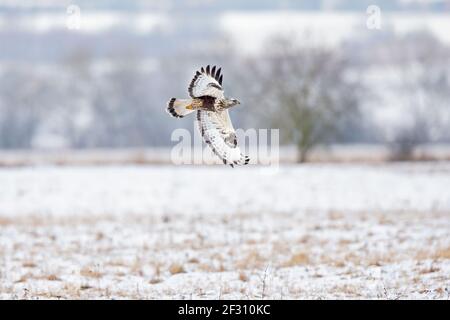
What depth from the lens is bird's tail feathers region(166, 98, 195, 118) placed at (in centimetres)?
848

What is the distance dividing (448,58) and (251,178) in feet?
106

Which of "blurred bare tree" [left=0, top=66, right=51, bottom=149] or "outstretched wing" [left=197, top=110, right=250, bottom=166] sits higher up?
"blurred bare tree" [left=0, top=66, right=51, bottom=149]

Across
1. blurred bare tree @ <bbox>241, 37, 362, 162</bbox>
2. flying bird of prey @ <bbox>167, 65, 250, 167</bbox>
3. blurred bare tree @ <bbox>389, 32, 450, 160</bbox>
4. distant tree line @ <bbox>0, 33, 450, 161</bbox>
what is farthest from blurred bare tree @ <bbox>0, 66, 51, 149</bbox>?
flying bird of prey @ <bbox>167, 65, 250, 167</bbox>

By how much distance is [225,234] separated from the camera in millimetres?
16609

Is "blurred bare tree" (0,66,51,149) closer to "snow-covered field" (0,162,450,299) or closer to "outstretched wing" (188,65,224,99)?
"snow-covered field" (0,162,450,299)

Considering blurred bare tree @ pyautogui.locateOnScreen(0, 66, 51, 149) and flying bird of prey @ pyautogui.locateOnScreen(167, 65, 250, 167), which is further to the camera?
blurred bare tree @ pyautogui.locateOnScreen(0, 66, 51, 149)

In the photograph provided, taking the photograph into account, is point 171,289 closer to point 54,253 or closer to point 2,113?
point 54,253

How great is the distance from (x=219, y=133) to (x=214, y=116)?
0.68 ft

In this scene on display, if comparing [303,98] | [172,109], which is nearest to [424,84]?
[303,98]

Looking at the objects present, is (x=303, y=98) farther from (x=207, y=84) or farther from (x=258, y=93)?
(x=207, y=84)

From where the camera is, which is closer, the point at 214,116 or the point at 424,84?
the point at 214,116

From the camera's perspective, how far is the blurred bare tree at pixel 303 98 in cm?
3734

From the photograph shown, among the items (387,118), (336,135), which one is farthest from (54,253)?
(387,118)

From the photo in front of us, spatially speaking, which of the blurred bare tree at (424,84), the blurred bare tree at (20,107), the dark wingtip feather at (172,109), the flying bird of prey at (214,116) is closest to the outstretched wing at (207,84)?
the flying bird of prey at (214,116)
